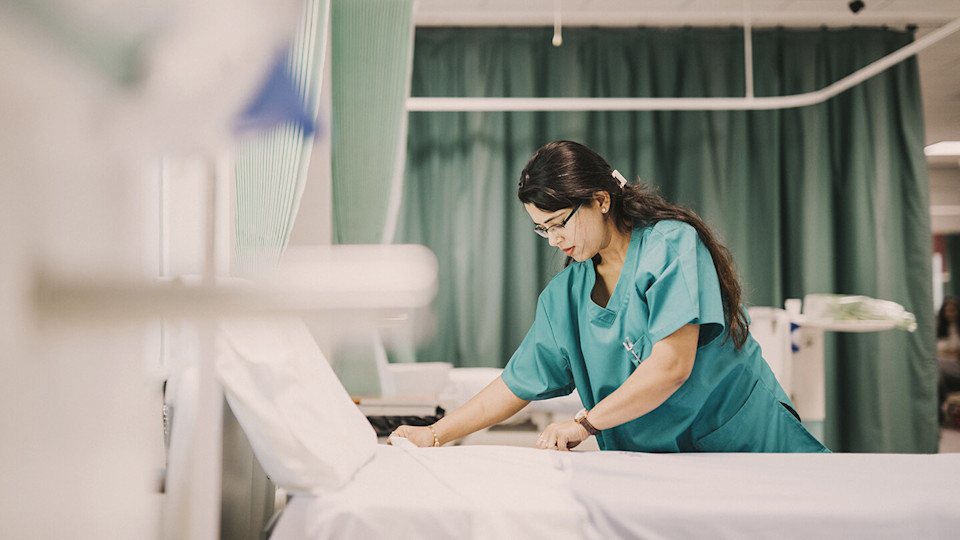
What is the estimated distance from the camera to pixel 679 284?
1.26 metres

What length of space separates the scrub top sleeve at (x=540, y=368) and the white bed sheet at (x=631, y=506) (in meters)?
0.38

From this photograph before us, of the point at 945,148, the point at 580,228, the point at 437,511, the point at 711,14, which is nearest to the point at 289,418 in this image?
the point at 437,511

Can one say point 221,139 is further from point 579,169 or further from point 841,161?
point 841,161

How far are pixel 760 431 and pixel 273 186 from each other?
3.82ft

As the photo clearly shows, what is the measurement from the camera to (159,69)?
176mm

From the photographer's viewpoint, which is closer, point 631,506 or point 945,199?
point 631,506

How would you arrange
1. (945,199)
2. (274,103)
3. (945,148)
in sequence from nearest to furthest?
1. (274,103)
2. (945,148)
3. (945,199)

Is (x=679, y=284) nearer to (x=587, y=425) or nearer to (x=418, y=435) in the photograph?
(x=587, y=425)

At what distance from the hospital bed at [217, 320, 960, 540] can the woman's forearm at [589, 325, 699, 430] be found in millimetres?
172

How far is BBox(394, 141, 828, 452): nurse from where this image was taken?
126cm

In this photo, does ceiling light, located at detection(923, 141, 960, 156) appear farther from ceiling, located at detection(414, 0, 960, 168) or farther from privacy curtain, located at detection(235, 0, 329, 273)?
privacy curtain, located at detection(235, 0, 329, 273)

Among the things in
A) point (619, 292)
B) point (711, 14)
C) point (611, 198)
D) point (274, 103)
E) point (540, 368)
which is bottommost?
point (540, 368)

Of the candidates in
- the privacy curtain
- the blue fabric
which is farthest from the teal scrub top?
the blue fabric

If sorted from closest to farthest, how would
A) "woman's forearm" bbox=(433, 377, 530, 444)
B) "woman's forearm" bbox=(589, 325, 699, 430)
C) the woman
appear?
"woman's forearm" bbox=(589, 325, 699, 430)
"woman's forearm" bbox=(433, 377, 530, 444)
the woman
